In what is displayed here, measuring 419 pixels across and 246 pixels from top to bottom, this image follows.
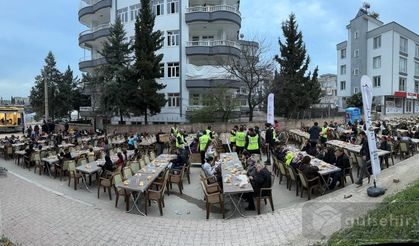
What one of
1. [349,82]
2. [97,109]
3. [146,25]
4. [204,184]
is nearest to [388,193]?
[204,184]

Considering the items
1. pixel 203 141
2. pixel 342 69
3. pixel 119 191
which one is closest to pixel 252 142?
pixel 203 141

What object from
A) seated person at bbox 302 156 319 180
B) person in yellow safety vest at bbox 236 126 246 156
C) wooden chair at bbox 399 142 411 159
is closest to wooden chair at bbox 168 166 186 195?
seated person at bbox 302 156 319 180

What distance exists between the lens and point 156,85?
99.7ft

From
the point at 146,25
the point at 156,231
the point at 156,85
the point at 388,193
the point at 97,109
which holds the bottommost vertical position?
the point at 156,231

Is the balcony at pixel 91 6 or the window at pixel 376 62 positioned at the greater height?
the balcony at pixel 91 6

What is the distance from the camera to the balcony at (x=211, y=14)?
34844 millimetres

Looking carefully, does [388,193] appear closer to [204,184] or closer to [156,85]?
[204,184]

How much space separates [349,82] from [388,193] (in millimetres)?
54008

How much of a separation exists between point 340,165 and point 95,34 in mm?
36684

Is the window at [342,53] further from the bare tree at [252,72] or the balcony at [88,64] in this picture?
the balcony at [88,64]

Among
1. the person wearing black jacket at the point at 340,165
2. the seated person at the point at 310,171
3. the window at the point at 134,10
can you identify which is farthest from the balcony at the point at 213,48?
the seated person at the point at 310,171

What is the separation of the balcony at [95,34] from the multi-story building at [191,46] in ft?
0.72

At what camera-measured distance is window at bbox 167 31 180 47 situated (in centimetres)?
3678

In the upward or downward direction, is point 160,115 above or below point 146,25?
below
